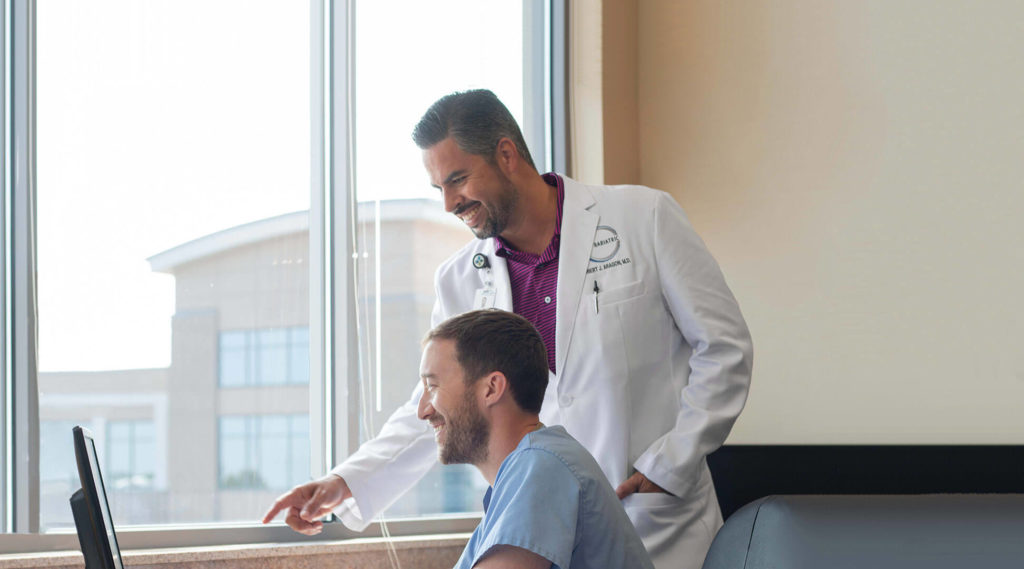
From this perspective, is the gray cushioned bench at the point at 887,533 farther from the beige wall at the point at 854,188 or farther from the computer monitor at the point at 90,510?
the beige wall at the point at 854,188

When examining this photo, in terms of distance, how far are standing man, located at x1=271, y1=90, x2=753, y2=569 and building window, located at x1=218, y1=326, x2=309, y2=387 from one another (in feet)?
2.01

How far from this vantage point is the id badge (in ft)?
6.13

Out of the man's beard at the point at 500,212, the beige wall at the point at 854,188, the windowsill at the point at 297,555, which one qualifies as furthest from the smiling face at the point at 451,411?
the beige wall at the point at 854,188

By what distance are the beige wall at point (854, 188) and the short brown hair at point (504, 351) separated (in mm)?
1193

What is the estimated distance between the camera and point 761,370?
102 inches

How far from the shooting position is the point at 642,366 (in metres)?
1.74

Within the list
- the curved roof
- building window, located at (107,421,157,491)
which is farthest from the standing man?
the curved roof

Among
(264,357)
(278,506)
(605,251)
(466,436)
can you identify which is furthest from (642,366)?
(264,357)

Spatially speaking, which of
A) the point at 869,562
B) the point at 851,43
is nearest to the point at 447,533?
the point at 851,43

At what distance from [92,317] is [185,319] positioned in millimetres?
205

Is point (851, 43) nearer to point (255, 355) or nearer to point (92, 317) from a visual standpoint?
point (255, 355)

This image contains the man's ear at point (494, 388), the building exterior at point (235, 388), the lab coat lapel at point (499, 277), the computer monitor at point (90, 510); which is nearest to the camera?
the computer monitor at point (90, 510)

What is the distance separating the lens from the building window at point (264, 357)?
2.38m

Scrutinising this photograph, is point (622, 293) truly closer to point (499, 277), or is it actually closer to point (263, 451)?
point (499, 277)
